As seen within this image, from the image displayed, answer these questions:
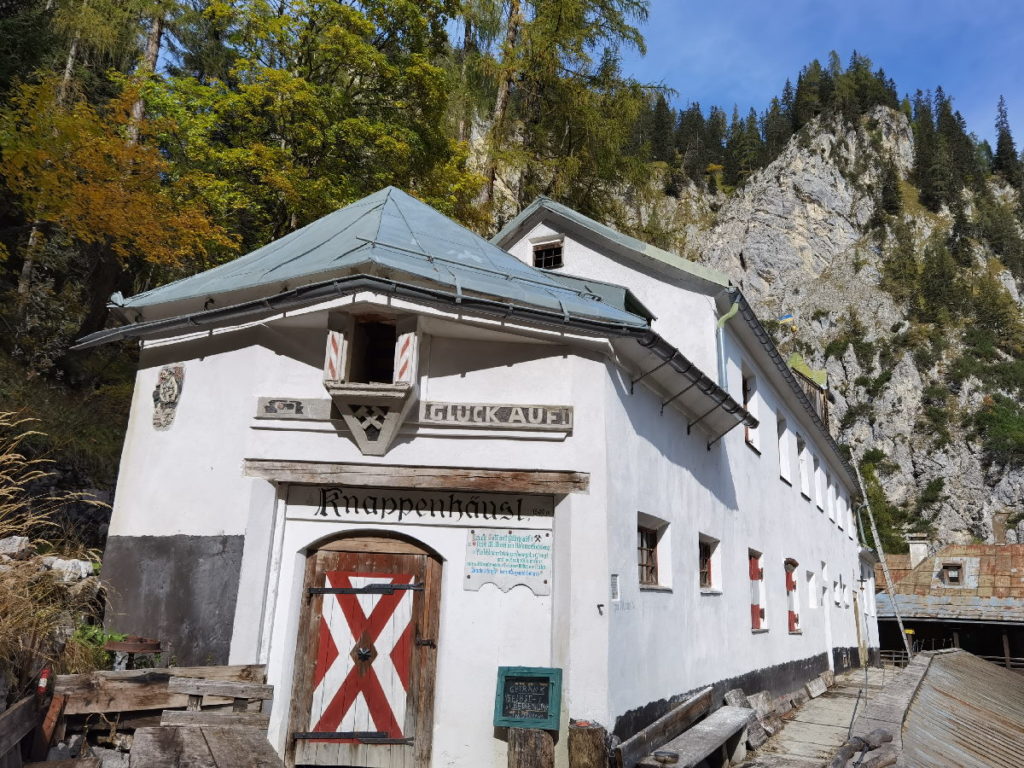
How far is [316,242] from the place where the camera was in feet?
30.5

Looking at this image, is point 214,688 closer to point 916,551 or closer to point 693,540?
point 693,540

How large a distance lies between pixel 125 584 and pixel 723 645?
26.4 ft

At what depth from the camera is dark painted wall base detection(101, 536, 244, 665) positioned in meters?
7.50

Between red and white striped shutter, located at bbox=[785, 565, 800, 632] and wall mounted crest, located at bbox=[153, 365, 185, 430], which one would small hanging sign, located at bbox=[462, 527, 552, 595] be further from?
red and white striped shutter, located at bbox=[785, 565, 800, 632]

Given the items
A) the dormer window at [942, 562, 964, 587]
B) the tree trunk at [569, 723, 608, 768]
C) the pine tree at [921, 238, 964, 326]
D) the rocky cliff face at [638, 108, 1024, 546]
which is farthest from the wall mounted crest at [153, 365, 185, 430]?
the pine tree at [921, 238, 964, 326]

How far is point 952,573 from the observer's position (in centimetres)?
3669

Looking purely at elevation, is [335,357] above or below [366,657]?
above

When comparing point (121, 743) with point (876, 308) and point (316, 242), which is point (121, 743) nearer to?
→ point (316, 242)

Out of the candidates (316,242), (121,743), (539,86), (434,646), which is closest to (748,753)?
(434,646)

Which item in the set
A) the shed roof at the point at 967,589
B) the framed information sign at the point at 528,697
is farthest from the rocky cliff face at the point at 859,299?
the framed information sign at the point at 528,697

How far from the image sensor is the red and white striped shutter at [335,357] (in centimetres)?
771

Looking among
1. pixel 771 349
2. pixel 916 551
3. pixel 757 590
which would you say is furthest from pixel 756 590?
pixel 916 551

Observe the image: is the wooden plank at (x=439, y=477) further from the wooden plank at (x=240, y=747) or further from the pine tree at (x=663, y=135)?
the pine tree at (x=663, y=135)

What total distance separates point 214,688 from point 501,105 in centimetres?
1652
